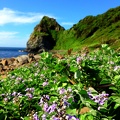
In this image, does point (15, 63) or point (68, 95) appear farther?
point (15, 63)

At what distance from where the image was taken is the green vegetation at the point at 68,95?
328cm

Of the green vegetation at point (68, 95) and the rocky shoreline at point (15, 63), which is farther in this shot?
the rocky shoreline at point (15, 63)

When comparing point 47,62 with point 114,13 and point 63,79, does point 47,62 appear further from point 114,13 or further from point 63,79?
point 114,13

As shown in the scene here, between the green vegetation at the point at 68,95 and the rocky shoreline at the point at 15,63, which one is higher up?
the green vegetation at the point at 68,95

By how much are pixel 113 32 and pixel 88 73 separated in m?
167

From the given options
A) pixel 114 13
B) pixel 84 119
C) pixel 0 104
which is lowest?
pixel 0 104

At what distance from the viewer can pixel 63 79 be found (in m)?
5.29

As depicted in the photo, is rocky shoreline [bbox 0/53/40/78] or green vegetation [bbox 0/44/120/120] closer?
green vegetation [bbox 0/44/120/120]

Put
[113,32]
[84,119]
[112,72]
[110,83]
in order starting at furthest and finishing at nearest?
[113,32] < [112,72] < [110,83] < [84,119]

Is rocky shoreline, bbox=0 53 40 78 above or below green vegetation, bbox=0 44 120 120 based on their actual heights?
below

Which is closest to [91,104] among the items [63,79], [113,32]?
[63,79]

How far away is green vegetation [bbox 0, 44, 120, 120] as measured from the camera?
10.8 ft

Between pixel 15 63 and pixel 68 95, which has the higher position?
pixel 68 95

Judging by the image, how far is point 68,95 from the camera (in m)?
3.49
